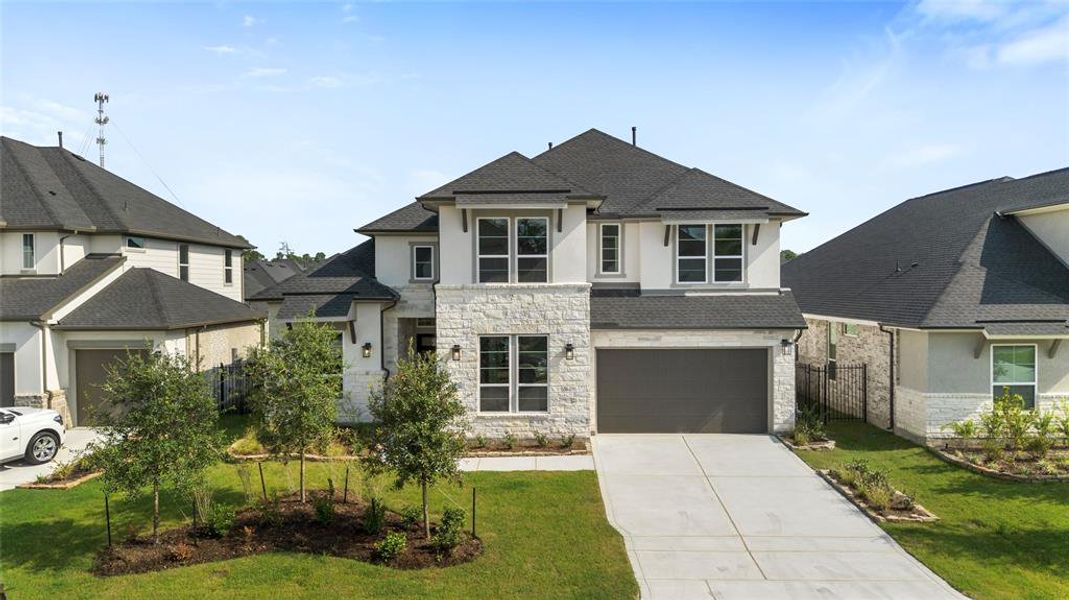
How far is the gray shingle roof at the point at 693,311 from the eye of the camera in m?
14.1

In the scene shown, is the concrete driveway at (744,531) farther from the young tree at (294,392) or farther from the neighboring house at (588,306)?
the young tree at (294,392)

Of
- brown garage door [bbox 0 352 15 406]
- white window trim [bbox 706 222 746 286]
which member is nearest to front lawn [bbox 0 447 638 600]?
brown garage door [bbox 0 352 15 406]

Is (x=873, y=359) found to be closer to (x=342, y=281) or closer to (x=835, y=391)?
(x=835, y=391)

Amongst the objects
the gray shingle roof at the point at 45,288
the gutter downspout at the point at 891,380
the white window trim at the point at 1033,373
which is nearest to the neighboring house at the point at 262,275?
the gray shingle roof at the point at 45,288

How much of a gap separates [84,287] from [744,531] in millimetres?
17593

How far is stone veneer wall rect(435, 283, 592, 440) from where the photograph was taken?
13.6m

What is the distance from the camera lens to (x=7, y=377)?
1488 centimetres

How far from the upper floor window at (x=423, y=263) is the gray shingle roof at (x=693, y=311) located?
4.83 metres

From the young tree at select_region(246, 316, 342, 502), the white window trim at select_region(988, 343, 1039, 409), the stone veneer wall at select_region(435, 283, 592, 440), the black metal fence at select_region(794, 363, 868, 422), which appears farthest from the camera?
the black metal fence at select_region(794, 363, 868, 422)

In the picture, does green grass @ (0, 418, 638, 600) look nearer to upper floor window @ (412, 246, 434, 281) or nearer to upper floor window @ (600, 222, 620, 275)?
upper floor window @ (600, 222, 620, 275)

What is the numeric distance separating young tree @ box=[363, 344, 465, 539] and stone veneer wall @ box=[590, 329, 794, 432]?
6.54 meters

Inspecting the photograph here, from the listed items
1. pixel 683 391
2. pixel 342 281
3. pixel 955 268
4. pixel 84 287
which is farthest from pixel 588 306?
pixel 84 287

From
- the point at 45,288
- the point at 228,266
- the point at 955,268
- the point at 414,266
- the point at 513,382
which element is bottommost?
the point at 513,382

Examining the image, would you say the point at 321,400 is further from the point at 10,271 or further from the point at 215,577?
the point at 10,271
